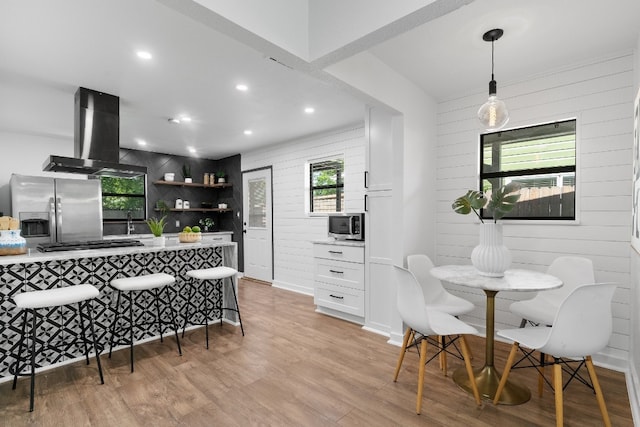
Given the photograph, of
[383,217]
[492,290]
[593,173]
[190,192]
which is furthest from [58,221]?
[593,173]

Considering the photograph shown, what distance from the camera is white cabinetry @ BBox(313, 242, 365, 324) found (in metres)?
3.68

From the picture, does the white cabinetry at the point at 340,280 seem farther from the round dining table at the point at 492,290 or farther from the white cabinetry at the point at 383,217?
the round dining table at the point at 492,290

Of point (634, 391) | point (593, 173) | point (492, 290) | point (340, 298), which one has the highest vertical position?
point (593, 173)

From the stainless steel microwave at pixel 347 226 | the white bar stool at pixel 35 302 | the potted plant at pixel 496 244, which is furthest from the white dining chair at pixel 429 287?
the white bar stool at pixel 35 302

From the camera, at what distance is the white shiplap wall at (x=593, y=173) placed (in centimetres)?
264

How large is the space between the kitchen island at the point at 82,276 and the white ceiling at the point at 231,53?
1.59m

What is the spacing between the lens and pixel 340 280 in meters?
3.89

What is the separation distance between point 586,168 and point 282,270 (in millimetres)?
4399

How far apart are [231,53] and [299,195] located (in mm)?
3057

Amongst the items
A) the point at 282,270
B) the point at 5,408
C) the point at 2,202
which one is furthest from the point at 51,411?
the point at 2,202

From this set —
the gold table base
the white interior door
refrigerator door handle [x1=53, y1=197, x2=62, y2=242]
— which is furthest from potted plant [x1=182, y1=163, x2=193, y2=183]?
the gold table base

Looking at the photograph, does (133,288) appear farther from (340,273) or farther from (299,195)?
(299,195)

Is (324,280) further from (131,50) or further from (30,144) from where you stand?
(30,144)

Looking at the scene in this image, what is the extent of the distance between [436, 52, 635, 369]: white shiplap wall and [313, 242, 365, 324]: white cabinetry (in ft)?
4.27
